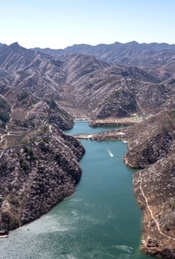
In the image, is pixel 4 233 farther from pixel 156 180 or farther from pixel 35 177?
pixel 156 180

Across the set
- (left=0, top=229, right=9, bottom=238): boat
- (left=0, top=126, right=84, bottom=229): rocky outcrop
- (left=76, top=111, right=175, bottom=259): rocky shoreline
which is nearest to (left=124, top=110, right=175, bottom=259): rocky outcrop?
(left=76, top=111, right=175, bottom=259): rocky shoreline

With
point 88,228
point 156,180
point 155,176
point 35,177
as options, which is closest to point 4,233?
point 88,228

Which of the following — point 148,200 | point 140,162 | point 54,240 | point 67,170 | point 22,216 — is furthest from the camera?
point 140,162

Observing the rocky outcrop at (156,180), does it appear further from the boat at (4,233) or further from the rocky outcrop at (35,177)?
the boat at (4,233)

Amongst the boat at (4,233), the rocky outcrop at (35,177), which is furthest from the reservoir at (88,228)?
the rocky outcrop at (35,177)

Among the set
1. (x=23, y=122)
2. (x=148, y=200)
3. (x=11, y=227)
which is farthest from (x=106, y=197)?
(x=23, y=122)

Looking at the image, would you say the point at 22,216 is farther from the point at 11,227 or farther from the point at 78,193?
the point at 78,193
